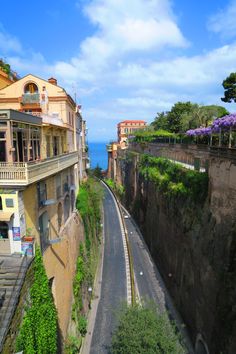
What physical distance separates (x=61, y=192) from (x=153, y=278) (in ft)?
46.7

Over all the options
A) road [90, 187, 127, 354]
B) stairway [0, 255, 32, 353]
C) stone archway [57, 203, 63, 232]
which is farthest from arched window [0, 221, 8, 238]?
road [90, 187, 127, 354]

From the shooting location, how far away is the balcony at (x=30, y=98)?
23.2 metres

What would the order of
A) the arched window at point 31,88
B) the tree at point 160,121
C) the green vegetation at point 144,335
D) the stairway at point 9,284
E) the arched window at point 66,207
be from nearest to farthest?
the stairway at point 9,284 → the green vegetation at point 144,335 → the arched window at point 66,207 → the arched window at point 31,88 → the tree at point 160,121

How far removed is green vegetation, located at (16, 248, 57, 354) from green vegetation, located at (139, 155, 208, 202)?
38.6 feet

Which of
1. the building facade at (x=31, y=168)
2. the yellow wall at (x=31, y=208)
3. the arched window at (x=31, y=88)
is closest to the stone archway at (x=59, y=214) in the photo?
the building facade at (x=31, y=168)

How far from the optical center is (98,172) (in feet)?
286

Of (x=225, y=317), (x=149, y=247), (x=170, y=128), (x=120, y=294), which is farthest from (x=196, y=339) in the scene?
(x=170, y=128)

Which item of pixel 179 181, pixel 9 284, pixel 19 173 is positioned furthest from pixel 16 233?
pixel 179 181

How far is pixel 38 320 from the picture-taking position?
12281 mm

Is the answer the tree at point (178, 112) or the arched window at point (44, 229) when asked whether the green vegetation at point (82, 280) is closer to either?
the arched window at point (44, 229)

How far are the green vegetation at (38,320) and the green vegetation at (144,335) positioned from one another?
15.4 feet

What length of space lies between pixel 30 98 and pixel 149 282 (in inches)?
823

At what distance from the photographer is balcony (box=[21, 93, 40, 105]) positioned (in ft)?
76.1

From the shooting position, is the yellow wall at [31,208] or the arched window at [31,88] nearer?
the yellow wall at [31,208]
